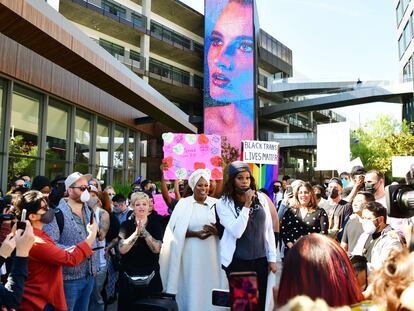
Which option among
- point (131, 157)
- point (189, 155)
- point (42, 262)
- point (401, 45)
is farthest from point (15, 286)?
point (401, 45)

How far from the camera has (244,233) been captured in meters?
4.22

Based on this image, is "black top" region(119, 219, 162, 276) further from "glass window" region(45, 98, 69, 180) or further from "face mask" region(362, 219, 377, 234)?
"glass window" region(45, 98, 69, 180)

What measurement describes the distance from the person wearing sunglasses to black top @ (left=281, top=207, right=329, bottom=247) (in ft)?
8.96

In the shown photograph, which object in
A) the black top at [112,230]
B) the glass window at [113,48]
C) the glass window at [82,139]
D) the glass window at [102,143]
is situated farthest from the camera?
the glass window at [113,48]

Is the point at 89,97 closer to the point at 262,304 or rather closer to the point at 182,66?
the point at 262,304

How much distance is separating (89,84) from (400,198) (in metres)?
15.6

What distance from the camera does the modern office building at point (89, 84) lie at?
10789mm

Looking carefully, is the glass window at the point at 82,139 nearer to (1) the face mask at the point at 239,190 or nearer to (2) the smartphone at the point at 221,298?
(1) the face mask at the point at 239,190

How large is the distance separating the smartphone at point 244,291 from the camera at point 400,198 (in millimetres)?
1081

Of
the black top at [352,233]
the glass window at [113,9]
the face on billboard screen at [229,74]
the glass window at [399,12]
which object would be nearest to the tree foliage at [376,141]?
the glass window at [399,12]

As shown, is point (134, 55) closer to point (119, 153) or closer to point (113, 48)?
point (113, 48)

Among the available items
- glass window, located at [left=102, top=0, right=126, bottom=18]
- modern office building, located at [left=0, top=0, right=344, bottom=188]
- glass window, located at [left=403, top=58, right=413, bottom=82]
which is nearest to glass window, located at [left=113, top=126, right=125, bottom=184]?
modern office building, located at [left=0, top=0, right=344, bottom=188]

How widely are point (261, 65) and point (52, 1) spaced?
38.5 metres

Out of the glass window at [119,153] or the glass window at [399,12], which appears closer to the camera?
the glass window at [119,153]
